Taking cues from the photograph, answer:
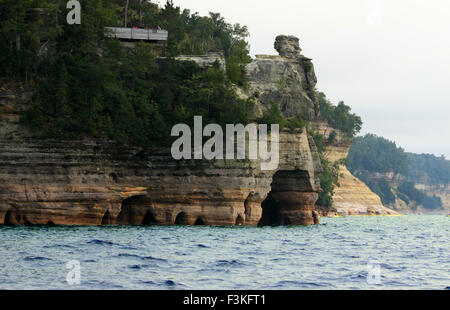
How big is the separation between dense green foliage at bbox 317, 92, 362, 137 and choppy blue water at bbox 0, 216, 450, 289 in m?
97.3

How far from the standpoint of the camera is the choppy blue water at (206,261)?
24.2m

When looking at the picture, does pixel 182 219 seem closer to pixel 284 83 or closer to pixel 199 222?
pixel 199 222

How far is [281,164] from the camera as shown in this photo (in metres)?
62.3

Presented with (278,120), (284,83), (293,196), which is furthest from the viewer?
(284,83)

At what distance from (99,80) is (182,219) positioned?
39.6 feet

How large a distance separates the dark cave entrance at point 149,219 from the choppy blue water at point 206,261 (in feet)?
37.3

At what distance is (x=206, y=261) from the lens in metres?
30.4

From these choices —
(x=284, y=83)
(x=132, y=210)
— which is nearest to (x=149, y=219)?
(x=132, y=210)

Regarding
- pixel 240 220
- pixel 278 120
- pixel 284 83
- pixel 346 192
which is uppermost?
pixel 284 83

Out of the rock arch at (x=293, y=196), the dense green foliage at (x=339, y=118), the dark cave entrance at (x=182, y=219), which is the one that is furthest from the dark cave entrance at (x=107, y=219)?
the dense green foliage at (x=339, y=118)

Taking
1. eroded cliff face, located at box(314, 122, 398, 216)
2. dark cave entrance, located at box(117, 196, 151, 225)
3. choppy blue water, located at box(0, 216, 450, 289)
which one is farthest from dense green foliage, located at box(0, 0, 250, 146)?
eroded cliff face, located at box(314, 122, 398, 216)

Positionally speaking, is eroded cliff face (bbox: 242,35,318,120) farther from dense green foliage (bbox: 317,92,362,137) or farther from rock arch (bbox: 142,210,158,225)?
dense green foliage (bbox: 317,92,362,137)
